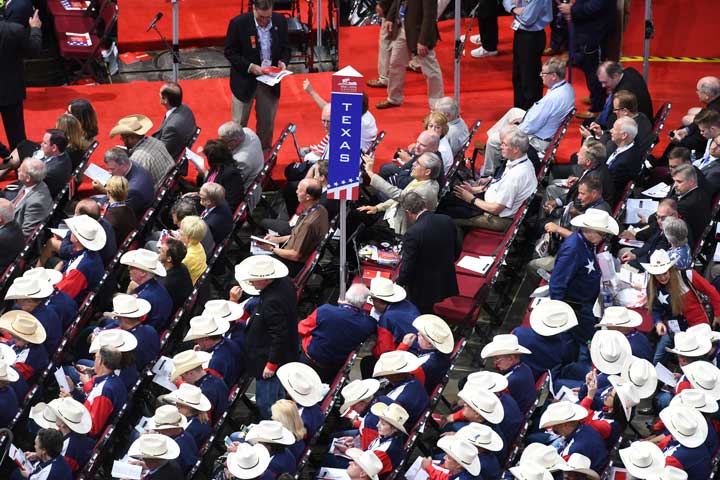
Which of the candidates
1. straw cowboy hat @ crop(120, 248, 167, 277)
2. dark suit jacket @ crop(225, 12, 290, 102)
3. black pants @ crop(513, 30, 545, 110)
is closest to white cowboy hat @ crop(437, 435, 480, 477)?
straw cowboy hat @ crop(120, 248, 167, 277)

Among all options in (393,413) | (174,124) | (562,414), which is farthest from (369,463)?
(174,124)

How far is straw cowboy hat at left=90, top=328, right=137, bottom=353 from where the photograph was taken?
10344 mm

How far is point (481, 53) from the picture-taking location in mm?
17078

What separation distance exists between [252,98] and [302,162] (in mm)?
1153

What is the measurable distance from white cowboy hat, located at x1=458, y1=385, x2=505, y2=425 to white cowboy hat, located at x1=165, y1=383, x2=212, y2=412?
1776 millimetres

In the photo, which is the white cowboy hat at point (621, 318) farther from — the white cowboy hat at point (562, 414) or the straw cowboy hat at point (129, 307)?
the straw cowboy hat at point (129, 307)

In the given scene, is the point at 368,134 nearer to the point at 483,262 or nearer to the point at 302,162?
the point at 302,162

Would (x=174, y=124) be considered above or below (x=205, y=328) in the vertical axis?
above

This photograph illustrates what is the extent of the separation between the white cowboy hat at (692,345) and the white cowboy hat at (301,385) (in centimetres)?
263

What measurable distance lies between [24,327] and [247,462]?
2342 millimetres

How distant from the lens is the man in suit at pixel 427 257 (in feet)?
37.5

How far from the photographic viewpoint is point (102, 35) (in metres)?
16.9

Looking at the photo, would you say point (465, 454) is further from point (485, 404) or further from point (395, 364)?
point (395, 364)

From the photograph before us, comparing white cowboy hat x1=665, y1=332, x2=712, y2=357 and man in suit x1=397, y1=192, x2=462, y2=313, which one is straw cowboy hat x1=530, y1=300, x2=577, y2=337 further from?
man in suit x1=397, y1=192, x2=462, y2=313
